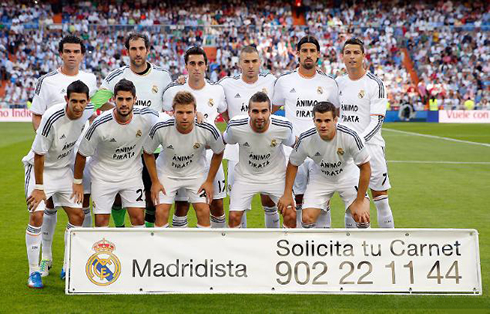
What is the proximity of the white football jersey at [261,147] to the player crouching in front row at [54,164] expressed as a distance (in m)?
1.43

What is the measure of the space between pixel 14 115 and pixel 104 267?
99.5 feet

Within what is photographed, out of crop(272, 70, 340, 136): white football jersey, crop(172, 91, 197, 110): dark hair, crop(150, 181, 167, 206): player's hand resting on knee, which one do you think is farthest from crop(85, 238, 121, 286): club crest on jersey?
crop(272, 70, 340, 136): white football jersey

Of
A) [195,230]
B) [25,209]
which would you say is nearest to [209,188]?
[195,230]

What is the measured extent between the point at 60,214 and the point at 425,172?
320 inches

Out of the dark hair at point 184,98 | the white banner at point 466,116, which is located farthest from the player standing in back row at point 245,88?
the white banner at point 466,116

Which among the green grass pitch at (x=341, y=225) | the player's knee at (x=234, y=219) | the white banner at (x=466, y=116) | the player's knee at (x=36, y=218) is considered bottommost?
the green grass pitch at (x=341, y=225)

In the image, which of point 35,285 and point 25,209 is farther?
point 25,209

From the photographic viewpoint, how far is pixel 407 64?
3966 centimetres

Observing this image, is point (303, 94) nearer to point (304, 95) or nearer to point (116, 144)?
point (304, 95)

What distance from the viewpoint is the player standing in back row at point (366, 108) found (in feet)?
23.2

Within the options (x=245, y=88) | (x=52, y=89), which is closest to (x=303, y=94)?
(x=245, y=88)

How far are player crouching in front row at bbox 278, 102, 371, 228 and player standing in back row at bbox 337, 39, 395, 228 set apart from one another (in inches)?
22.3

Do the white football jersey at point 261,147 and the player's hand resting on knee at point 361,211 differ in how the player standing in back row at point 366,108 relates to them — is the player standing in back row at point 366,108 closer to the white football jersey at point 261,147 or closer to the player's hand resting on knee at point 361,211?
the player's hand resting on knee at point 361,211

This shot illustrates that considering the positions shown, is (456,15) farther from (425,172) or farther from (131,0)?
(425,172)
